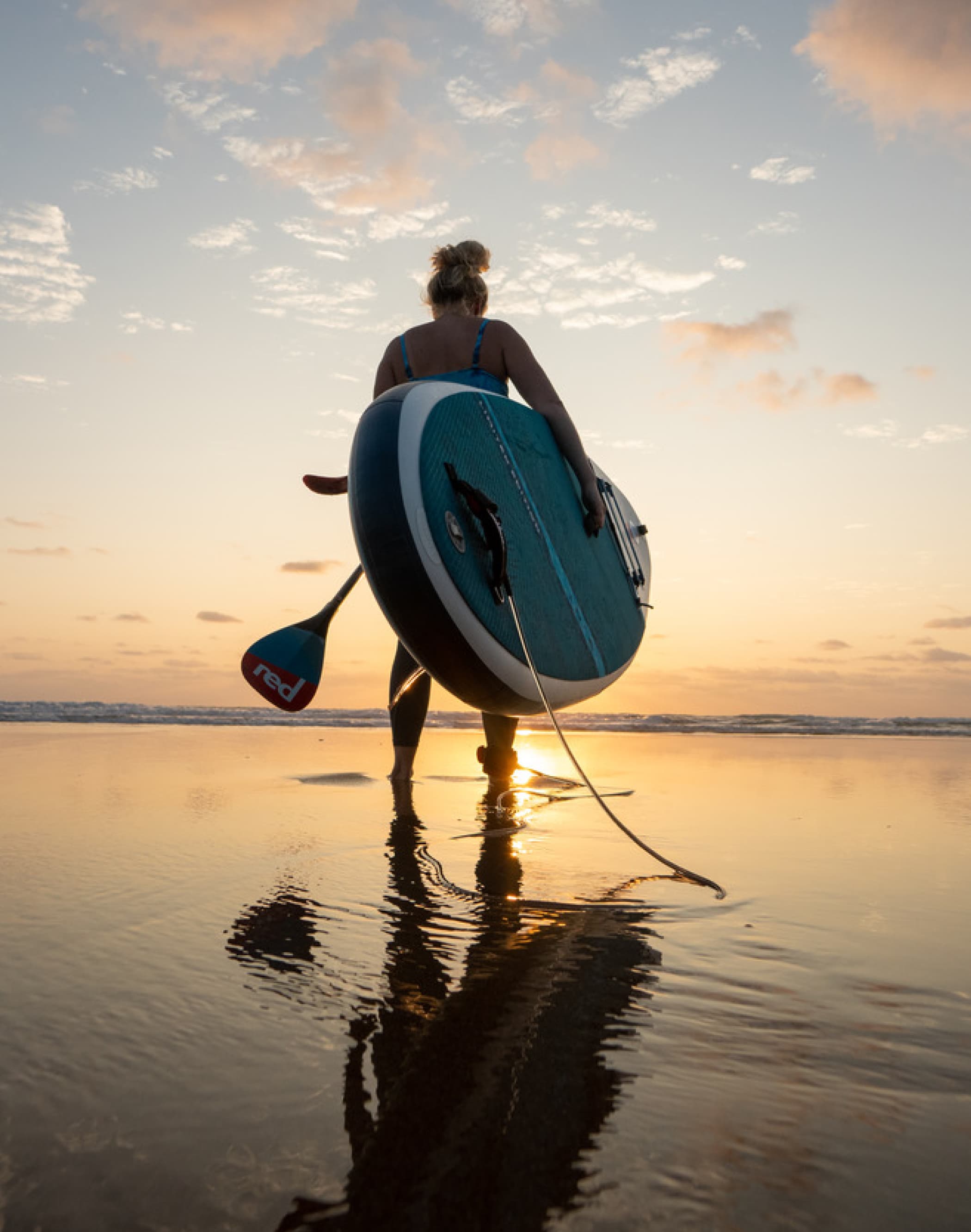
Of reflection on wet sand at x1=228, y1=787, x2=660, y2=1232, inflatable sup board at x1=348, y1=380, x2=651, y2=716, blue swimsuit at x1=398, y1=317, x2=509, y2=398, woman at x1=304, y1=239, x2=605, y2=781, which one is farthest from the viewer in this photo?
woman at x1=304, y1=239, x2=605, y2=781

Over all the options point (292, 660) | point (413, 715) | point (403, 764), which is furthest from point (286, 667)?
point (403, 764)

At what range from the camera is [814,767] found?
6.59m

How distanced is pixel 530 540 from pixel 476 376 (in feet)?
2.79

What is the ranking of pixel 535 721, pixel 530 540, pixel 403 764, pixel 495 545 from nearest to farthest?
pixel 495 545, pixel 530 540, pixel 403 764, pixel 535 721

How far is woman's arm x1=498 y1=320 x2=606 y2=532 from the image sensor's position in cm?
365

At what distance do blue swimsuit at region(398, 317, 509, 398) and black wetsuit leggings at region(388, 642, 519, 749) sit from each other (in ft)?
3.91

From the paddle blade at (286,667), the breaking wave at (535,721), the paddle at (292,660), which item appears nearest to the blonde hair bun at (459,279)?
the paddle at (292,660)

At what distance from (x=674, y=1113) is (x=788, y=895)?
53.9 inches

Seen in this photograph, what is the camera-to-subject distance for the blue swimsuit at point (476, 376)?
3.54 m

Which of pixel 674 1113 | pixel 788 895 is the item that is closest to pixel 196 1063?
pixel 674 1113

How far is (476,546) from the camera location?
2768mm

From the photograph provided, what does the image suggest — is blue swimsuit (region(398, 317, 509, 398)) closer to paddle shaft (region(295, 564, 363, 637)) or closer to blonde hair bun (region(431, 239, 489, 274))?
blonde hair bun (region(431, 239, 489, 274))

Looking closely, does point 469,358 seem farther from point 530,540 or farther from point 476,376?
point 530,540

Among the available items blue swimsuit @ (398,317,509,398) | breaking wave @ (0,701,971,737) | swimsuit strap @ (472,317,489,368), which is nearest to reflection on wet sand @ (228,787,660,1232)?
blue swimsuit @ (398,317,509,398)
